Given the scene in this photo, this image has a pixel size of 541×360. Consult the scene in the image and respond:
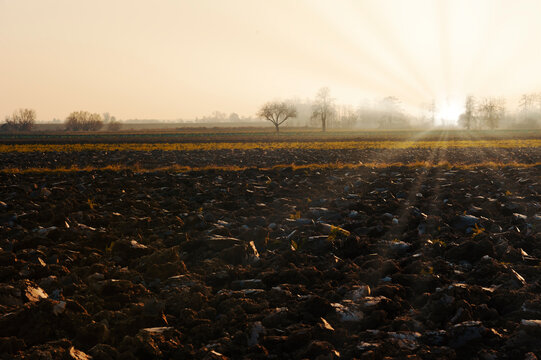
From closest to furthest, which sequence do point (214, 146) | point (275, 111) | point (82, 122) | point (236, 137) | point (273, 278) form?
point (273, 278) → point (214, 146) → point (236, 137) → point (275, 111) → point (82, 122)

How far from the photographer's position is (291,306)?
4.41 metres

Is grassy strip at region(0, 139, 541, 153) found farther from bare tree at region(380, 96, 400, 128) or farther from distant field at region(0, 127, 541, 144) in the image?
bare tree at region(380, 96, 400, 128)

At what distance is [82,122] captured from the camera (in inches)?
5118

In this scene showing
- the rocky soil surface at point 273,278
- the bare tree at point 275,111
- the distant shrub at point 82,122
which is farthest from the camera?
the distant shrub at point 82,122

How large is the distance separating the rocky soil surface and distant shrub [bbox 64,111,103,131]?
433 ft

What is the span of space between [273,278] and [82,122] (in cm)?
14118

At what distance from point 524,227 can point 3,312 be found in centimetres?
803

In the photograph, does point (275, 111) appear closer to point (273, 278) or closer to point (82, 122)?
point (82, 122)

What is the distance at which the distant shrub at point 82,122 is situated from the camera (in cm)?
12862

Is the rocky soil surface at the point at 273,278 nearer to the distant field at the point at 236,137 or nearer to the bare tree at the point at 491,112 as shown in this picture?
the distant field at the point at 236,137

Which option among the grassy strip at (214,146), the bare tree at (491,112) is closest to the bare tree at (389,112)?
the bare tree at (491,112)

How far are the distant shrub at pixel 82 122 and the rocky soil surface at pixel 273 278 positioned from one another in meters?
132

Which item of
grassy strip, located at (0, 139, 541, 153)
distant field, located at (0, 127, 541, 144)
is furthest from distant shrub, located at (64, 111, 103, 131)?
grassy strip, located at (0, 139, 541, 153)

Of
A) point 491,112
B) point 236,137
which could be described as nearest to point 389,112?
point 491,112
